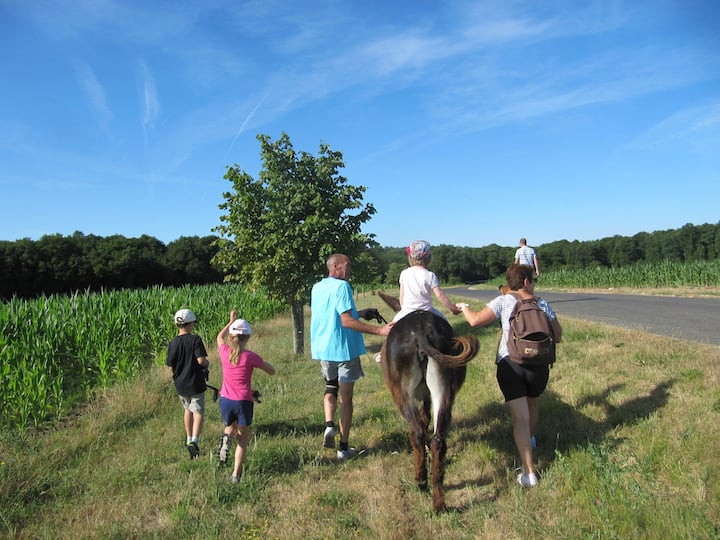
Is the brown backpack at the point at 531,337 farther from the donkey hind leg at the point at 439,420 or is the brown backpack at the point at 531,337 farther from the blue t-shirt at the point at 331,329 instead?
the blue t-shirt at the point at 331,329

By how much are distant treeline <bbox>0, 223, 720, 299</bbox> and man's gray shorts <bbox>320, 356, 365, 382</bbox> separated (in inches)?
1156

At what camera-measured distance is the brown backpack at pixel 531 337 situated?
11.8 ft

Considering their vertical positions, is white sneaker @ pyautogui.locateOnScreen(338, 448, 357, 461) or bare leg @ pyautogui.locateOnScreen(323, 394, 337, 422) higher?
bare leg @ pyautogui.locateOnScreen(323, 394, 337, 422)

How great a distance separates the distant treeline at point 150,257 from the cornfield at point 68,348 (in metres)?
23.6

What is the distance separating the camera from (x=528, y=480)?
143 inches

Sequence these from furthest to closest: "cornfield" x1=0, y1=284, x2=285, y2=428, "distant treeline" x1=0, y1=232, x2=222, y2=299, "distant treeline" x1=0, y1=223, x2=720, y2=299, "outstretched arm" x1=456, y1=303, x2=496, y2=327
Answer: "distant treeline" x1=0, y1=223, x2=720, y2=299 < "distant treeline" x1=0, y1=232, x2=222, y2=299 < "cornfield" x1=0, y1=284, x2=285, y2=428 < "outstretched arm" x1=456, y1=303, x2=496, y2=327

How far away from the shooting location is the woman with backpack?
3.70 m

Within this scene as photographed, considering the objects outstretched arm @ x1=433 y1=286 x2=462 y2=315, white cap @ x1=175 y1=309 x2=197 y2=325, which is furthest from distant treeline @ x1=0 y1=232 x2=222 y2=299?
outstretched arm @ x1=433 y1=286 x2=462 y2=315

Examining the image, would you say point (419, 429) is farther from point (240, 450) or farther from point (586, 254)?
point (586, 254)

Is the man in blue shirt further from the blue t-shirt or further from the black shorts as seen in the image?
the black shorts

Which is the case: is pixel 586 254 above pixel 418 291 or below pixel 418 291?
above

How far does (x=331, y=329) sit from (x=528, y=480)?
2.26 m

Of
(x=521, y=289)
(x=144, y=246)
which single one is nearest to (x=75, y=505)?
(x=521, y=289)

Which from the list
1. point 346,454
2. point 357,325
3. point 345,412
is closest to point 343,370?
point 345,412
